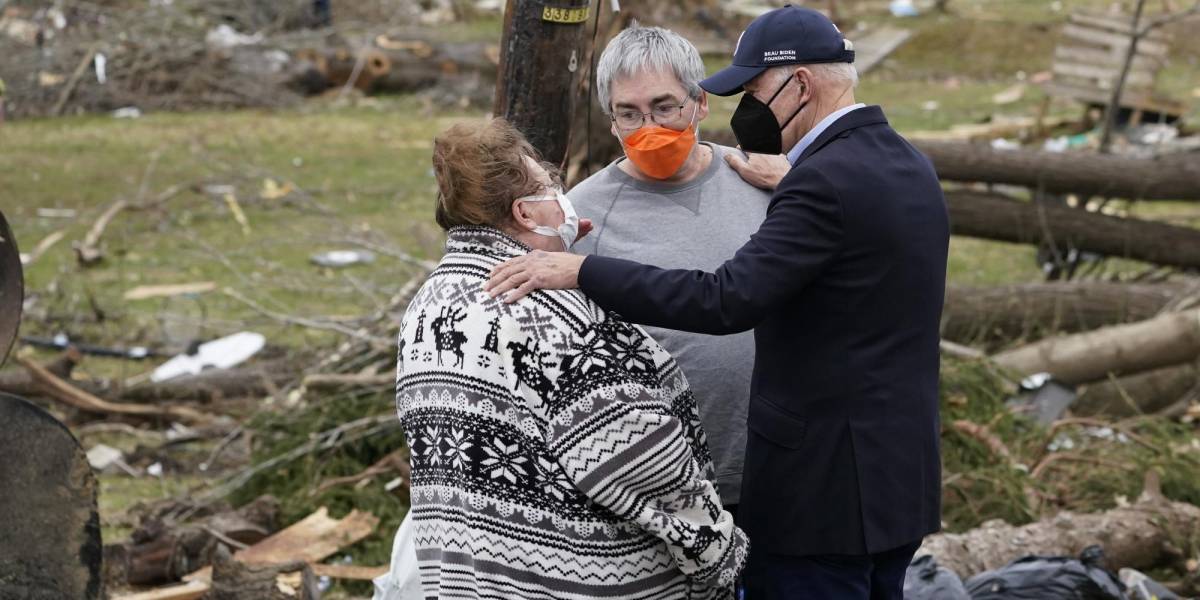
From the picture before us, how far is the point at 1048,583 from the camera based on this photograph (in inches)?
162

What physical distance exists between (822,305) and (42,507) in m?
2.24

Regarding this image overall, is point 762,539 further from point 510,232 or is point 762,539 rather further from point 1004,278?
point 1004,278

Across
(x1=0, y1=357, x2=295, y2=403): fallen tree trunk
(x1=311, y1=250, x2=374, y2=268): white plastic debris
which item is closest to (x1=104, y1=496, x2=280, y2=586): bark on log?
(x1=0, y1=357, x2=295, y2=403): fallen tree trunk

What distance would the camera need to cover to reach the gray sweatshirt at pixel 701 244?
9.99 ft

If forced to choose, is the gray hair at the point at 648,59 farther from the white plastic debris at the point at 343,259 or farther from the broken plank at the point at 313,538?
the white plastic debris at the point at 343,259

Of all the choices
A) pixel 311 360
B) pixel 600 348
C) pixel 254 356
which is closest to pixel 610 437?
pixel 600 348

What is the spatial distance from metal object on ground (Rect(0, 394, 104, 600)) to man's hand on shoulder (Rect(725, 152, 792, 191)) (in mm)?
1898

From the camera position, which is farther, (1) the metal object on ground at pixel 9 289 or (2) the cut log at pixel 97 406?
(2) the cut log at pixel 97 406

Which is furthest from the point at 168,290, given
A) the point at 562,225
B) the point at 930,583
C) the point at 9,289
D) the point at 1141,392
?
the point at 562,225

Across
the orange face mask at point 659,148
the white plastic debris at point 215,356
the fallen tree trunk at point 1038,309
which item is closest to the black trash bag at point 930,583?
the orange face mask at point 659,148

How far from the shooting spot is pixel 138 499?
630cm

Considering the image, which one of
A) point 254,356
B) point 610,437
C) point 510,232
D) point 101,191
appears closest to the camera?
point 610,437

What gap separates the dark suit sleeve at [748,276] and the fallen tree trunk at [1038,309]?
16.3 feet

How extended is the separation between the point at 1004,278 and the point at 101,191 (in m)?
7.62
